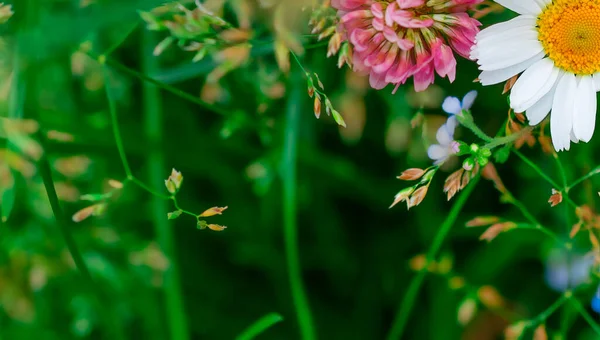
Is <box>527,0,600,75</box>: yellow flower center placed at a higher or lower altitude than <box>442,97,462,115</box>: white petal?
higher

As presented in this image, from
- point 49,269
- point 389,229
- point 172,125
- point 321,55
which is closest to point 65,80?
point 172,125

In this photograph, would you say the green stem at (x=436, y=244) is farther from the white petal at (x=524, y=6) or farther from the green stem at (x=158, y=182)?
the green stem at (x=158, y=182)

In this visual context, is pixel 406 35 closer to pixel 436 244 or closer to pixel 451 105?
pixel 451 105

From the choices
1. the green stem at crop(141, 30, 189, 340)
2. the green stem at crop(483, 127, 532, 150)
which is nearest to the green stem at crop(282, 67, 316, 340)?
the green stem at crop(141, 30, 189, 340)

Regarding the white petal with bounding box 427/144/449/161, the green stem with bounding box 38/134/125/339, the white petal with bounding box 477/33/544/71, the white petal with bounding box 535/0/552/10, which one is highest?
the white petal with bounding box 535/0/552/10

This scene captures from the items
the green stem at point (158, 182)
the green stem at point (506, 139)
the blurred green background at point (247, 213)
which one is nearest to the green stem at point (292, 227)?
the blurred green background at point (247, 213)

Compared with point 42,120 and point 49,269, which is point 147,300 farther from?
point 42,120

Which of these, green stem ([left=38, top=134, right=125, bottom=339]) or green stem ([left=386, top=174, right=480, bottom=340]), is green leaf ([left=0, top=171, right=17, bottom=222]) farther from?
green stem ([left=386, top=174, right=480, bottom=340])
